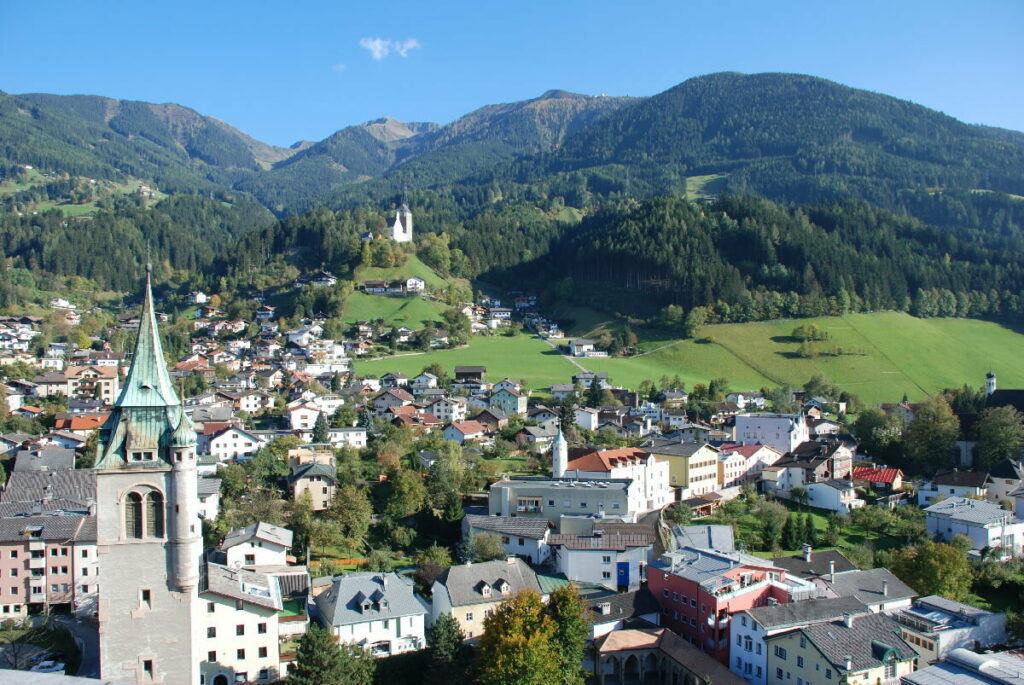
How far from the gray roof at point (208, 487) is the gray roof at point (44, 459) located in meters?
7.56

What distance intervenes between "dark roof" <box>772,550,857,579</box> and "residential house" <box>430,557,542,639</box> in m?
9.38

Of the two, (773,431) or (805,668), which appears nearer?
(805,668)

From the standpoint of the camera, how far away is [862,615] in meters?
24.7

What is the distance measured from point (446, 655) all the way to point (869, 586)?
1526 cm

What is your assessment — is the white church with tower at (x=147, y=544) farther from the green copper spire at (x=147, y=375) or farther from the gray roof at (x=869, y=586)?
the gray roof at (x=869, y=586)

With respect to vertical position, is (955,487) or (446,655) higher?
(955,487)

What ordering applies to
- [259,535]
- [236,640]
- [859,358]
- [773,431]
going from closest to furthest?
[236,640] < [259,535] < [773,431] < [859,358]

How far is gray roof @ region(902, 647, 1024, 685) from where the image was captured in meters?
21.1

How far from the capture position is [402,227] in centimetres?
12681

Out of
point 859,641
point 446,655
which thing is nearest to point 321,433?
point 446,655

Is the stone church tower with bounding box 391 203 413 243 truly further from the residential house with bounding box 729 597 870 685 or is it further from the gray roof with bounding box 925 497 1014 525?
the residential house with bounding box 729 597 870 685

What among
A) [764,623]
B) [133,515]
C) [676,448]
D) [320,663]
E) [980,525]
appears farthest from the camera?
[676,448]

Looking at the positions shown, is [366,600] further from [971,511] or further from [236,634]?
[971,511]

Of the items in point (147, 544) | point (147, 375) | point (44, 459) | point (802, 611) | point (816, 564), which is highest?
point (147, 375)
